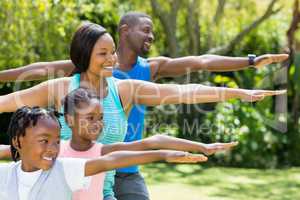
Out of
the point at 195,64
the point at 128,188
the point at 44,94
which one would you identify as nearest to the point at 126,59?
the point at 195,64

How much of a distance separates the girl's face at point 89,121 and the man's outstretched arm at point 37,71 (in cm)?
80

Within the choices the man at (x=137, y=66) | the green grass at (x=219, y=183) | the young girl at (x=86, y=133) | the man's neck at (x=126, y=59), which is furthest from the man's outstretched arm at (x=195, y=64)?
the green grass at (x=219, y=183)

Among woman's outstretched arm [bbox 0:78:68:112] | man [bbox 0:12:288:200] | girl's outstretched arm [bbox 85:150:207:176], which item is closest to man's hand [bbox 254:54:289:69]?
man [bbox 0:12:288:200]

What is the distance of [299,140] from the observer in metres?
11.3

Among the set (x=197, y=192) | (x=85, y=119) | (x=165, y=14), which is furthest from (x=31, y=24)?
(x=85, y=119)

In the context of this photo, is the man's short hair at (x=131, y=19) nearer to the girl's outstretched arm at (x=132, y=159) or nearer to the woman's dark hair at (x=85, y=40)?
the woman's dark hair at (x=85, y=40)

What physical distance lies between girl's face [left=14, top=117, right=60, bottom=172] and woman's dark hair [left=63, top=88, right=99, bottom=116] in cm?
24

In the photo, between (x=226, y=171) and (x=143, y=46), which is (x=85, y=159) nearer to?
(x=143, y=46)

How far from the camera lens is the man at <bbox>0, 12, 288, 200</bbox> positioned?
13.3ft

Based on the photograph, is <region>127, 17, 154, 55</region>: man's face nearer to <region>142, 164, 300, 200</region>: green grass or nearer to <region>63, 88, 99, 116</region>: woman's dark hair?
<region>63, 88, 99, 116</region>: woman's dark hair

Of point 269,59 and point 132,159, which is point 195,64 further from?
point 132,159

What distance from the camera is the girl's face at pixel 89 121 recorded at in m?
3.28

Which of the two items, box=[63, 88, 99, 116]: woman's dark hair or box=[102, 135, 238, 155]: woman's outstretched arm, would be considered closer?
box=[102, 135, 238, 155]: woman's outstretched arm

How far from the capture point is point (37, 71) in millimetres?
4211
